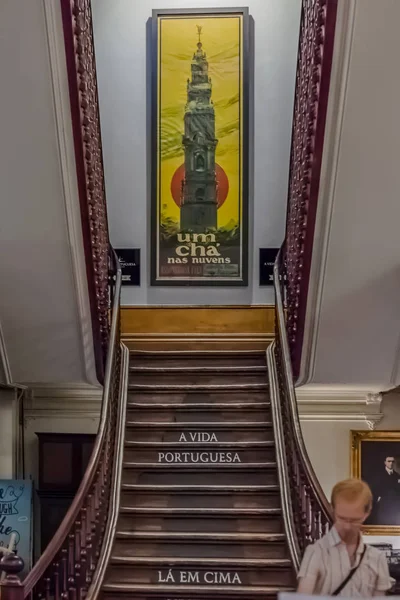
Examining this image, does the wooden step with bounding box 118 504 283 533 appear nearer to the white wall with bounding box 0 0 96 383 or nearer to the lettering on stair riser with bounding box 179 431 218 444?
the lettering on stair riser with bounding box 179 431 218 444

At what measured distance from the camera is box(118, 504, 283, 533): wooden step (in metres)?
6.30

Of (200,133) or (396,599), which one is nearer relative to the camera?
(396,599)

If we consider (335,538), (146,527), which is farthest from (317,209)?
(335,538)

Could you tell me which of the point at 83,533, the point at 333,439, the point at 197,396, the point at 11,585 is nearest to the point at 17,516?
the point at 197,396

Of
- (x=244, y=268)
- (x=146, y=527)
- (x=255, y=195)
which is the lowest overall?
A: (x=146, y=527)

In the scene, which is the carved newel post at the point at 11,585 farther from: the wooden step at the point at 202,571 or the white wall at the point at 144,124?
the white wall at the point at 144,124

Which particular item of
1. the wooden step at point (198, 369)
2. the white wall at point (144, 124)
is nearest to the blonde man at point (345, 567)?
the wooden step at point (198, 369)

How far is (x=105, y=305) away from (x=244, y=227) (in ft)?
8.58

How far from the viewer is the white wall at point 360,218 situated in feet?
17.1

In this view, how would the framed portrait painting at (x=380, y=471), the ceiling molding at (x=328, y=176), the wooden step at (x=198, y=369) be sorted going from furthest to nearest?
1. the framed portrait painting at (x=380, y=471)
2. the wooden step at (x=198, y=369)
3. the ceiling molding at (x=328, y=176)

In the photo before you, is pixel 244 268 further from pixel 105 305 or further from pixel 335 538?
pixel 335 538

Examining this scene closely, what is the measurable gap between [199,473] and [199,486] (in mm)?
212

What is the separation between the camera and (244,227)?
30.9 feet

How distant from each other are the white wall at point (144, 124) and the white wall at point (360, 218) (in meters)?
2.32
